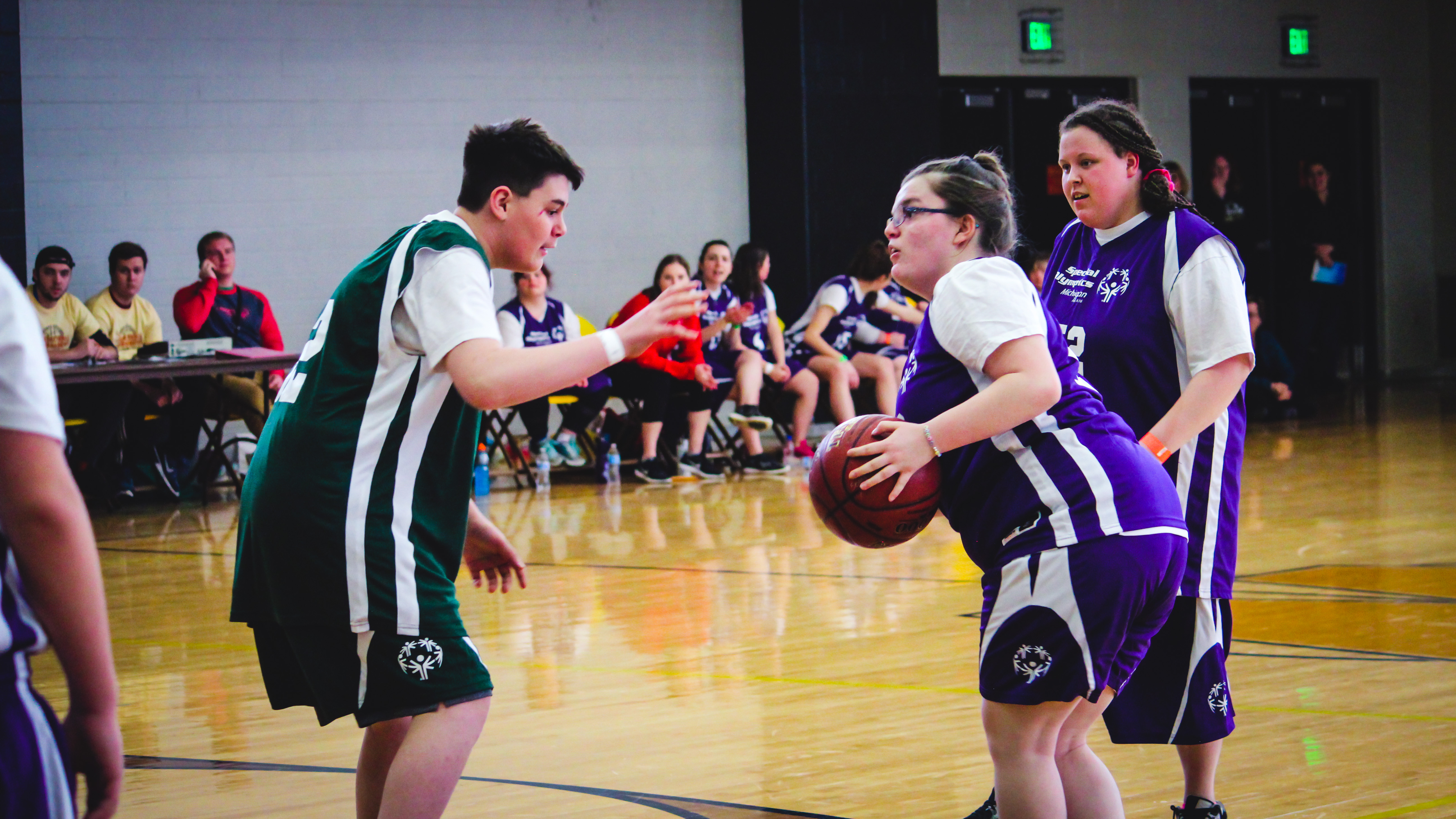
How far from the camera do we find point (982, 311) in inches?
81.0


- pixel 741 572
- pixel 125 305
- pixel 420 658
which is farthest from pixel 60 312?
pixel 420 658

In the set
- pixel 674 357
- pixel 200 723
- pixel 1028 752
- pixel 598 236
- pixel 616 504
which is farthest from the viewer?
pixel 598 236

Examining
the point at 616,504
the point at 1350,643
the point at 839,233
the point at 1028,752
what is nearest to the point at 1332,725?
the point at 1350,643

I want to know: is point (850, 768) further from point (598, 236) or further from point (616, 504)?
point (598, 236)

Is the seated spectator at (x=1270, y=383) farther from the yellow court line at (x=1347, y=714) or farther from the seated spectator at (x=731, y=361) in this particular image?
the yellow court line at (x=1347, y=714)

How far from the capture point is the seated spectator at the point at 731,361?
8.80 m

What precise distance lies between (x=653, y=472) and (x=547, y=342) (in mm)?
967

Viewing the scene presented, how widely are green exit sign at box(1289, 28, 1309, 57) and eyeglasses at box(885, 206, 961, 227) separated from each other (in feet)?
41.6

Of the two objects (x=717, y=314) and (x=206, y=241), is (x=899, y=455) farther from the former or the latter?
(x=206, y=241)

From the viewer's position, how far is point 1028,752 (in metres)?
2.06

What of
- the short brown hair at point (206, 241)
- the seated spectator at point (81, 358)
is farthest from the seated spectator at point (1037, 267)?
the seated spectator at point (81, 358)

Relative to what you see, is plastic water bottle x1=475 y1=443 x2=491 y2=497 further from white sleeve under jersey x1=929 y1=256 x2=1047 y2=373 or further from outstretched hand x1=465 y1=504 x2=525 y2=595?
white sleeve under jersey x1=929 y1=256 x2=1047 y2=373

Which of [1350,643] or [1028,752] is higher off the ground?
[1028,752]

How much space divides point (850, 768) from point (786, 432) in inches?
253
